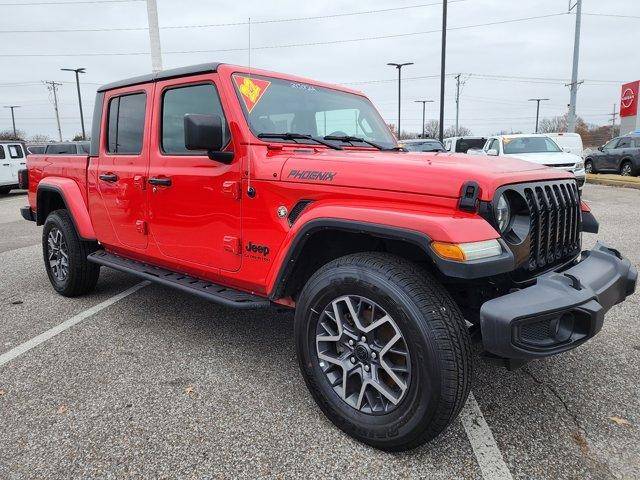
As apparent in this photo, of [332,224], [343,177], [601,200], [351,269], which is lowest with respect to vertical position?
[601,200]

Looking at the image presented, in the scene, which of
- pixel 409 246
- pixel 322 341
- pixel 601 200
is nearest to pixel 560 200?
pixel 409 246

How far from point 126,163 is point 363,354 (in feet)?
8.41

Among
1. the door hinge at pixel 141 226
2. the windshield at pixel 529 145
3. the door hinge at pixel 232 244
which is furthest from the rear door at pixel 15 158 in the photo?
the door hinge at pixel 232 244

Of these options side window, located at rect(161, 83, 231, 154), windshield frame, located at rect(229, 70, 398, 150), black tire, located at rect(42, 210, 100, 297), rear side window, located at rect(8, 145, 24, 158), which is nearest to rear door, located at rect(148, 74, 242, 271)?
side window, located at rect(161, 83, 231, 154)

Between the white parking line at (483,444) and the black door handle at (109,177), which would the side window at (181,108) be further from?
the white parking line at (483,444)

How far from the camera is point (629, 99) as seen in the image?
29500mm

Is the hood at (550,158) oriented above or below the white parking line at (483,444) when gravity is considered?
above

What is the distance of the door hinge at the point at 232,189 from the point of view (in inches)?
116

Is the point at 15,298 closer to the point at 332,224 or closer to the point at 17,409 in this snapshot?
the point at 17,409

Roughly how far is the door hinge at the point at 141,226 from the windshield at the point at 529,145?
1163 cm

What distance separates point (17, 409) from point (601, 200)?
1265 cm

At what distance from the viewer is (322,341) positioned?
8.30ft

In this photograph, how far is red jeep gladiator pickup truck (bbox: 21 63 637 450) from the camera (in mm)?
2105

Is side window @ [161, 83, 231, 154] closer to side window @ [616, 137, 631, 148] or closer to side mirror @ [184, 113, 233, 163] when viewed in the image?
side mirror @ [184, 113, 233, 163]
